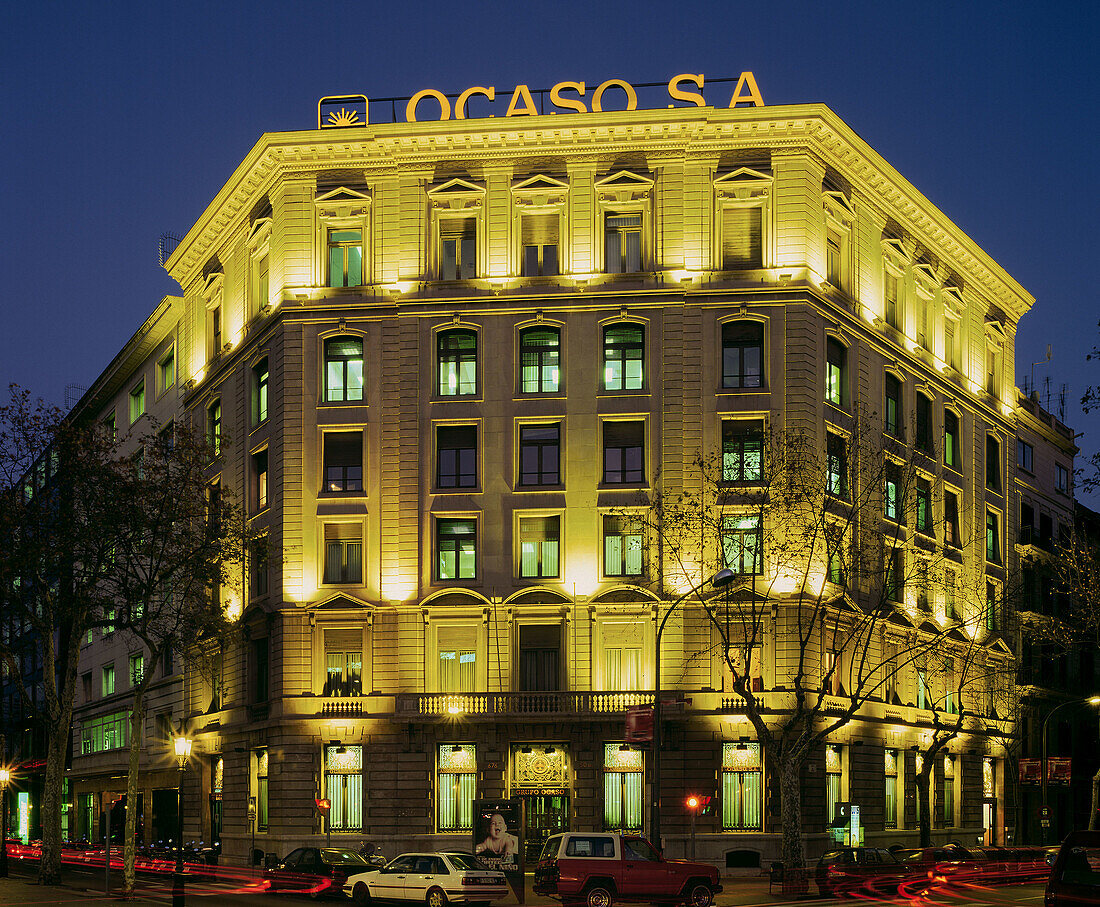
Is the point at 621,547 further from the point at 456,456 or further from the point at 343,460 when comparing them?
the point at 343,460

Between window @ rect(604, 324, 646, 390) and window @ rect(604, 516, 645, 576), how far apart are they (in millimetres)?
5476

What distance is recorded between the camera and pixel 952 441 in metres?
71.8

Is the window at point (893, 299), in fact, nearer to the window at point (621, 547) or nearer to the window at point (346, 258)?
the window at point (621, 547)

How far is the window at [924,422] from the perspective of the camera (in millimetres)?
67812

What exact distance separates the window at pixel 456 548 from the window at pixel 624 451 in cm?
581

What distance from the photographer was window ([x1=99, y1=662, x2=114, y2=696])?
9156 cm

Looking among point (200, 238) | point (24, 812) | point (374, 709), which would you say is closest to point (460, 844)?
point (374, 709)

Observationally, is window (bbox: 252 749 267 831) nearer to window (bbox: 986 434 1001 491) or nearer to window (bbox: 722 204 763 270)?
window (bbox: 722 204 763 270)

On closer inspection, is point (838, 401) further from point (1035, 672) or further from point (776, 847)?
point (1035, 672)

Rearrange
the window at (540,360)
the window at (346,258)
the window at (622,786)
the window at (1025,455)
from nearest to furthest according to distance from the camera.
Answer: the window at (622,786), the window at (540,360), the window at (346,258), the window at (1025,455)

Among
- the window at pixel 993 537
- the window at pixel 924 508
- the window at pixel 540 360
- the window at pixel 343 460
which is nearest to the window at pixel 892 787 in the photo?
the window at pixel 924 508

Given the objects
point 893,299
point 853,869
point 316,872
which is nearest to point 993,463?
point 893,299

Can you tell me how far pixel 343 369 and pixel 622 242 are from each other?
1245 centimetres

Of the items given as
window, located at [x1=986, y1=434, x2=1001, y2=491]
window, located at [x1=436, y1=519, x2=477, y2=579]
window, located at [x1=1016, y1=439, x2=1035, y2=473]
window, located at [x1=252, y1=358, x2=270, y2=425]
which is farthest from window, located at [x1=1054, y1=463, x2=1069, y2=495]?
window, located at [x1=252, y1=358, x2=270, y2=425]
